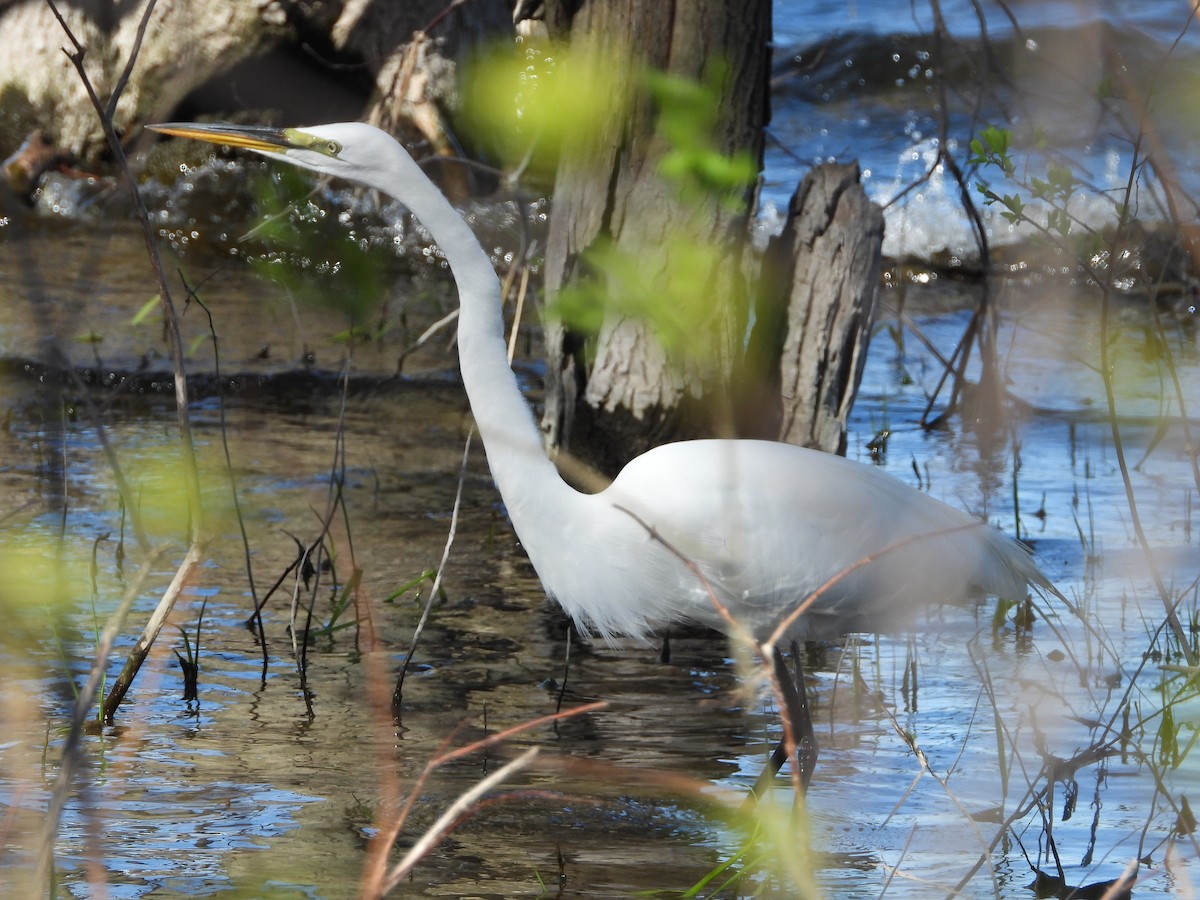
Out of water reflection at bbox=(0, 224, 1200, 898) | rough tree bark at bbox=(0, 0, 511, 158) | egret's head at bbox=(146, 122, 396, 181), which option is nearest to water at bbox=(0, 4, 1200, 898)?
water reflection at bbox=(0, 224, 1200, 898)

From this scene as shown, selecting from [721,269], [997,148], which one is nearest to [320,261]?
[997,148]

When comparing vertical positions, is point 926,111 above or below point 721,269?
above

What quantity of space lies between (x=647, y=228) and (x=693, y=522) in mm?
1617

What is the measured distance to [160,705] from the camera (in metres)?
3.58

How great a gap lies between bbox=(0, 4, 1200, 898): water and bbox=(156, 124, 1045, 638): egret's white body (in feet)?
0.85

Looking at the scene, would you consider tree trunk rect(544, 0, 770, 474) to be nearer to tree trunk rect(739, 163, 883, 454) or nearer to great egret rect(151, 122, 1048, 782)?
tree trunk rect(739, 163, 883, 454)

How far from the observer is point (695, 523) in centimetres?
324

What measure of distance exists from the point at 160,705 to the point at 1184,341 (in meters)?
5.84

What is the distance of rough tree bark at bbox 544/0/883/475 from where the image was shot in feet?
14.8

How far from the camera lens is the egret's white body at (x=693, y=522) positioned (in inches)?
113

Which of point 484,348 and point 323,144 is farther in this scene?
point 484,348

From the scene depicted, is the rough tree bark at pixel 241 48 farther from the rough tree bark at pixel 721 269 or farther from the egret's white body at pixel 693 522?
the egret's white body at pixel 693 522

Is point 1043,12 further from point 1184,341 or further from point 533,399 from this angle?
point 533,399

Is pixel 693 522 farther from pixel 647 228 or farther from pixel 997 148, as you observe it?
pixel 647 228
